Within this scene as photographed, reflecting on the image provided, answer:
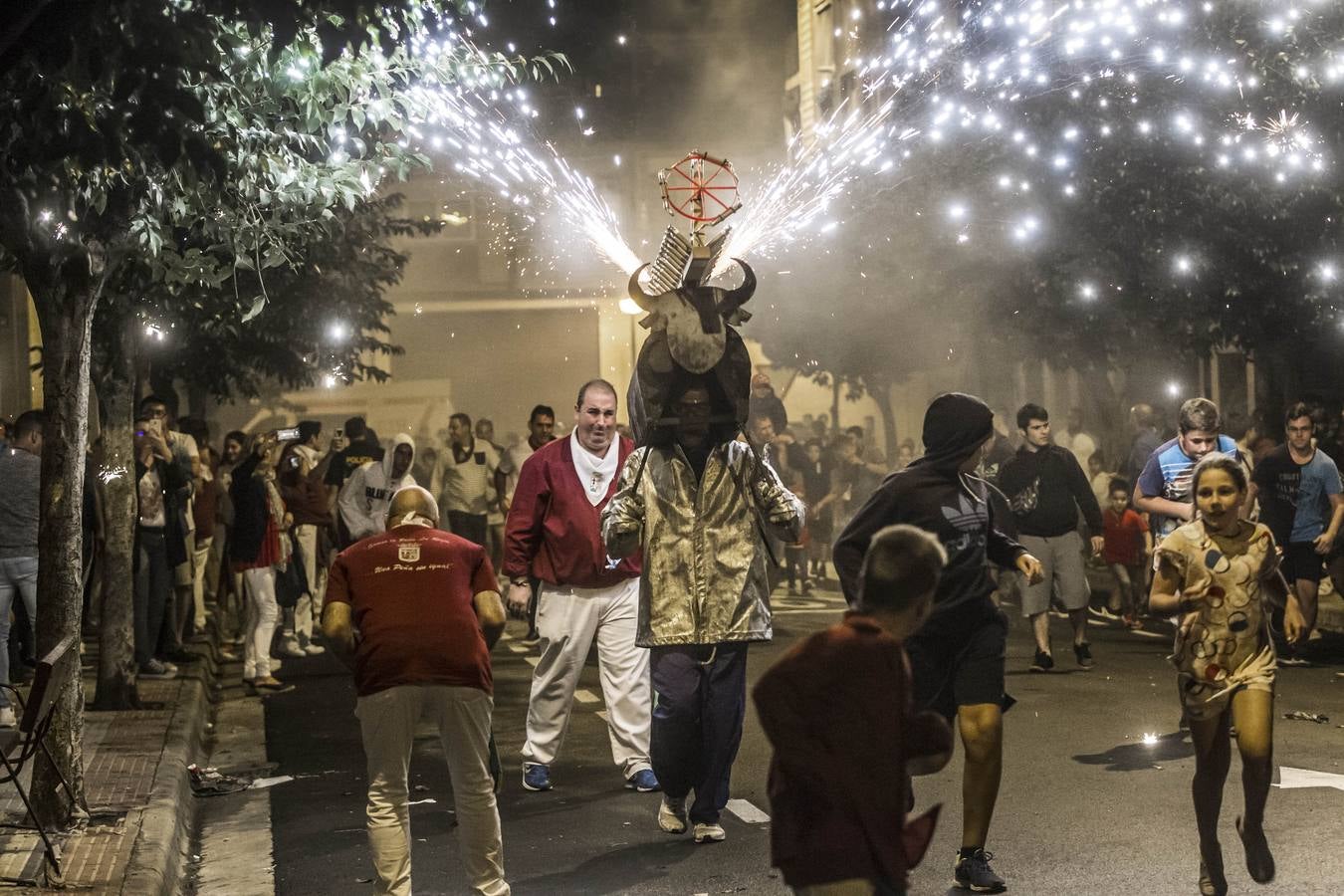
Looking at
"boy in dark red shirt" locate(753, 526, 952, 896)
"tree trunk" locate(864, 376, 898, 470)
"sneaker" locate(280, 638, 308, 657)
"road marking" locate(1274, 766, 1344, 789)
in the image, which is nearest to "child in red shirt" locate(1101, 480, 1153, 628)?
"sneaker" locate(280, 638, 308, 657)

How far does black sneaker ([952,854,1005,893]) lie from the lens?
647 centimetres

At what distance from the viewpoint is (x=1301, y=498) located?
13.3 meters

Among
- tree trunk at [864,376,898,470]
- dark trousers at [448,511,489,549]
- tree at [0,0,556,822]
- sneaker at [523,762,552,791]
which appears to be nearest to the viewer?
tree at [0,0,556,822]


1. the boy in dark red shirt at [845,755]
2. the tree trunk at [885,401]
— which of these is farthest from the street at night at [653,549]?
the tree trunk at [885,401]

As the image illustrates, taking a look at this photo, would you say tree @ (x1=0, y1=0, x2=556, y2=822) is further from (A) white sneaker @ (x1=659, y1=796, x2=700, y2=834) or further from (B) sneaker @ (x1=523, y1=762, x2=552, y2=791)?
(A) white sneaker @ (x1=659, y1=796, x2=700, y2=834)

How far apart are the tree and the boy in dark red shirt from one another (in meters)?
3.06

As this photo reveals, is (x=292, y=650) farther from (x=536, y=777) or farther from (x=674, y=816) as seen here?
(x=674, y=816)

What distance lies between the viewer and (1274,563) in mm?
6359

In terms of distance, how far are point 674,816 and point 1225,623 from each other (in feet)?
8.48

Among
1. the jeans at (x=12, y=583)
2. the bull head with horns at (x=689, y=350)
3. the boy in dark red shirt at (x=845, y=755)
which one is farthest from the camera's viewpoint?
the jeans at (x=12, y=583)

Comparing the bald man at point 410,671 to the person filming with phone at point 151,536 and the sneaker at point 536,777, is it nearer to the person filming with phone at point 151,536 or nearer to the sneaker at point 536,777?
the sneaker at point 536,777

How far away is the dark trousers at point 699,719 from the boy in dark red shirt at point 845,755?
3.45 metres

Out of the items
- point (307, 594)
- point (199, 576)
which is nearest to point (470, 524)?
point (199, 576)

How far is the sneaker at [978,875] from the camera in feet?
21.2
